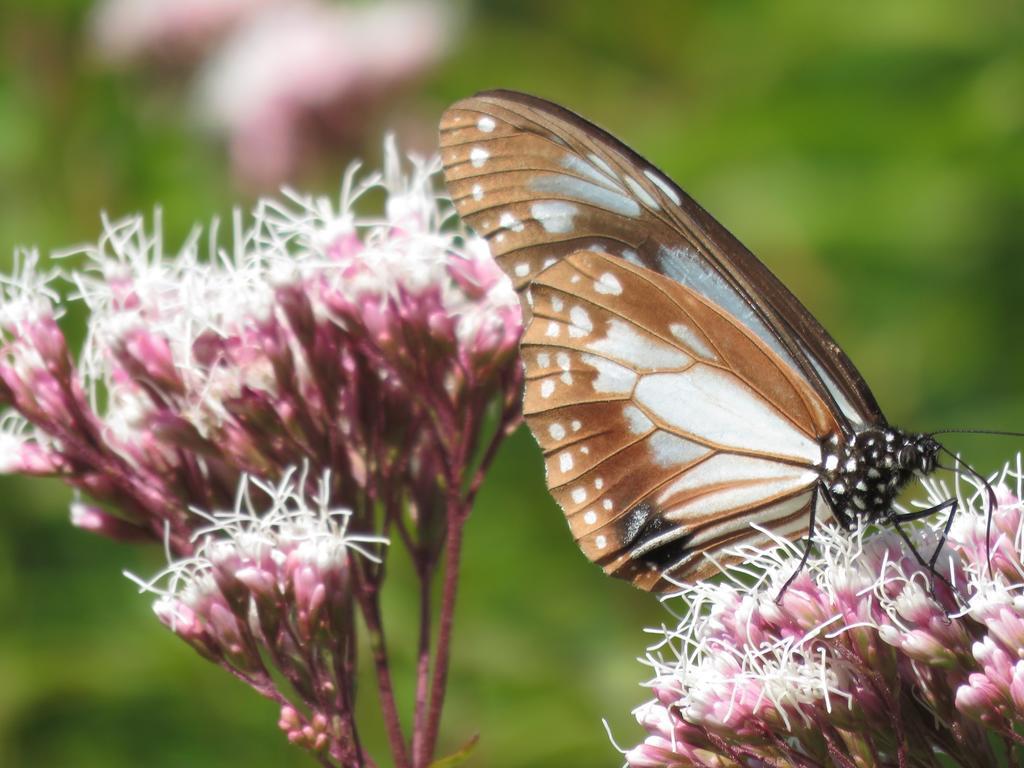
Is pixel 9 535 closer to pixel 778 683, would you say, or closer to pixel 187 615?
pixel 187 615

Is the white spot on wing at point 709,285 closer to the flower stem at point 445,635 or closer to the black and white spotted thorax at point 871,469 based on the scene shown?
the black and white spotted thorax at point 871,469

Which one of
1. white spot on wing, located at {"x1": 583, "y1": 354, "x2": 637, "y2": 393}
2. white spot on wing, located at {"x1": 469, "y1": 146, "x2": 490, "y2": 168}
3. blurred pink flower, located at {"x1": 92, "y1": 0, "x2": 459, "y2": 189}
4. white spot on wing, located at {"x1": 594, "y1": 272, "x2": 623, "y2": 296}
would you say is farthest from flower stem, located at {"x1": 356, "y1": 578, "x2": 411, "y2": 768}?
blurred pink flower, located at {"x1": 92, "y1": 0, "x2": 459, "y2": 189}

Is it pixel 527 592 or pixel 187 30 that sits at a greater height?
pixel 187 30

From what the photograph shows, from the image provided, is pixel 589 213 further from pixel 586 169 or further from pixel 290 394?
pixel 290 394

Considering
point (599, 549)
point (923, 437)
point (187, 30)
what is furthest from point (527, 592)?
point (187, 30)

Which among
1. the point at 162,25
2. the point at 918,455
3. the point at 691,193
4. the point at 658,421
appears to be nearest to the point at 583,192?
the point at 658,421

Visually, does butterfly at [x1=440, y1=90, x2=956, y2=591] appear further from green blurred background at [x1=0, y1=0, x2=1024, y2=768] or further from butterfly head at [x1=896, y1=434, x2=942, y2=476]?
green blurred background at [x1=0, y1=0, x2=1024, y2=768]

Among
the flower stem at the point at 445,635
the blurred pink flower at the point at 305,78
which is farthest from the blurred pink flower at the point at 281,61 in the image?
the flower stem at the point at 445,635
